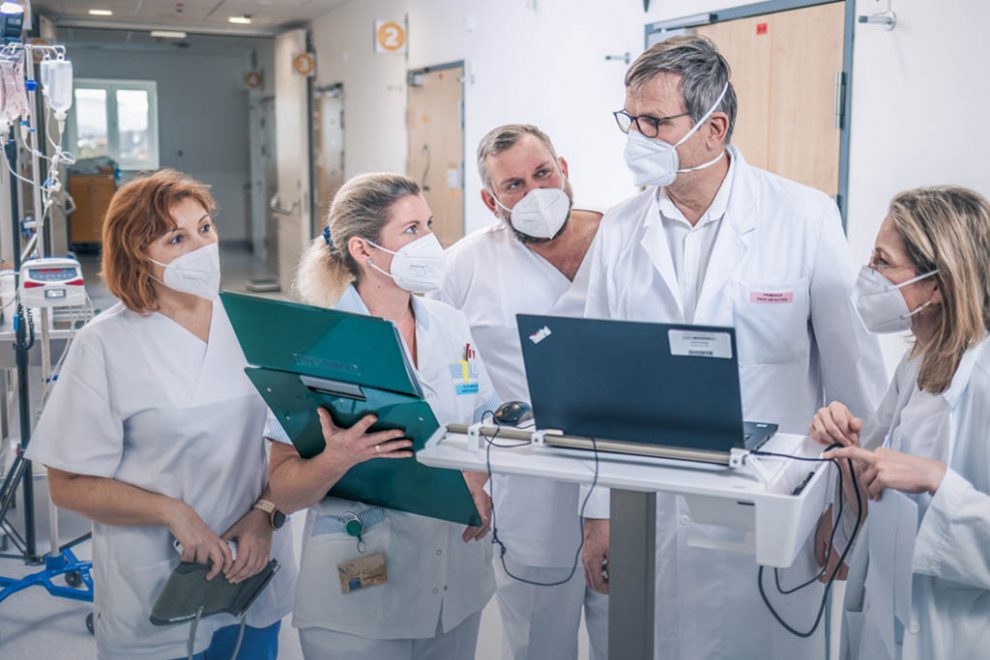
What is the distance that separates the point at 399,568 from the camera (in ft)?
5.56

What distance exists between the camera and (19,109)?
3.29 metres

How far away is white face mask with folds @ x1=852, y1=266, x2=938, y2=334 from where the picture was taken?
1.57m

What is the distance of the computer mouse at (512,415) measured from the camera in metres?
1.45

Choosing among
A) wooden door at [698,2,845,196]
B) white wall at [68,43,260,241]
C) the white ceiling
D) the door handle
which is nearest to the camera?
wooden door at [698,2,845,196]

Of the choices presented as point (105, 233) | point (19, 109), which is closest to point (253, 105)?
point (19, 109)

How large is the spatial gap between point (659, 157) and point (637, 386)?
29.6 inches

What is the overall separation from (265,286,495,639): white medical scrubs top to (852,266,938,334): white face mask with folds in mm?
737

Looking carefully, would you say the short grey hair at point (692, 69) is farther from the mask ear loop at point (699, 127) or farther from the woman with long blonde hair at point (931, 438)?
the woman with long blonde hair at point (931, 438)

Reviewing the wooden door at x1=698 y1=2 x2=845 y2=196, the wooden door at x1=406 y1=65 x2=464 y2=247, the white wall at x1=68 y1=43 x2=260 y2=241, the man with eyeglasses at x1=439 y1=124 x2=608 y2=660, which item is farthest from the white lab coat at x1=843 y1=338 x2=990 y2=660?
the white wall at x1=68 y1=43 x2=260 y2=241

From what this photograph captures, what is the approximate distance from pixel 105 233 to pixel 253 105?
12.5m

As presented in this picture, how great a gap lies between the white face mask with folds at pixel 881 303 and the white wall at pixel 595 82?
184 cm

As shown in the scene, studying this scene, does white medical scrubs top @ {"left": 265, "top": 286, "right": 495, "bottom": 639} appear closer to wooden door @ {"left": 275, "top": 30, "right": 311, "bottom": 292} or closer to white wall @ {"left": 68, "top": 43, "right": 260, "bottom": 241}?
wooden door @ {"left": 275, "top": 30, "right": 311, "bottom": 292}

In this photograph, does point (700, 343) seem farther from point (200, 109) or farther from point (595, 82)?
point (200, 109)

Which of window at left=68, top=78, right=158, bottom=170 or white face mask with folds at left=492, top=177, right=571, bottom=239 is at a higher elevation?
window at left=68, top=78, right=158, bottom=170
